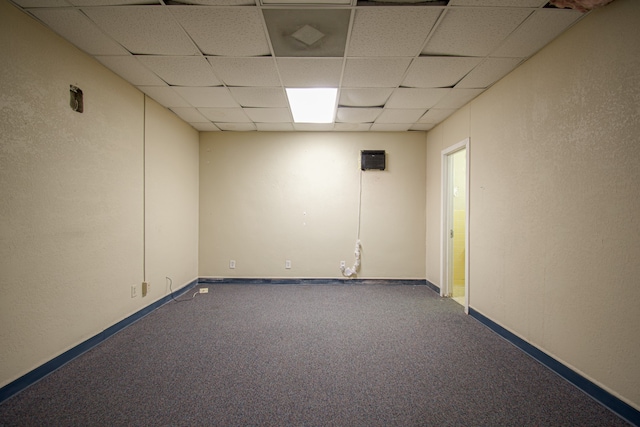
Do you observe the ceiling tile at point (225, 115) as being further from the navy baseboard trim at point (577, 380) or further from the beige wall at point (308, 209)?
the navy baseboard trim at point (577, 380)

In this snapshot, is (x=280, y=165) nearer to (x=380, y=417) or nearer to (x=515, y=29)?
(x=515, y=29)

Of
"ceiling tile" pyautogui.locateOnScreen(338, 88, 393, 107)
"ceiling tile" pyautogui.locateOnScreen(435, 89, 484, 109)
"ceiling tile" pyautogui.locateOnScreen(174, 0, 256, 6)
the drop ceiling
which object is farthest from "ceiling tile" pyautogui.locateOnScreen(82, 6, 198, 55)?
"ceiling tile" pyautogui.locateOnScreen(435, 89, 484, 109)

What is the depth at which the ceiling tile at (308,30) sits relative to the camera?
5.46ft

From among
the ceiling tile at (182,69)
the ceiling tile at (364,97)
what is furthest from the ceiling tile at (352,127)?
the ceiling tile at (182,69)

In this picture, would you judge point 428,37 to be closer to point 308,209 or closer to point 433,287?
point 308,209

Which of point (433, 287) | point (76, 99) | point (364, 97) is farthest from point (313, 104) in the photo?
point (433, 287)

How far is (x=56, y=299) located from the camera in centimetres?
188

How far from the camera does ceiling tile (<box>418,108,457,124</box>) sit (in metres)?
3.23

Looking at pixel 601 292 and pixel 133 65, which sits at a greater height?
pixel 133 65

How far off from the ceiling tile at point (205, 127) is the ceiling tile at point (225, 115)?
25 cm

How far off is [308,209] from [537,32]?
3090mm

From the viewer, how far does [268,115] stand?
3.37 m

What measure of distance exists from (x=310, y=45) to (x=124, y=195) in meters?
2.21

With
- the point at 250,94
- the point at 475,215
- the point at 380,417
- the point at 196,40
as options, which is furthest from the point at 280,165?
the point at 380,417
